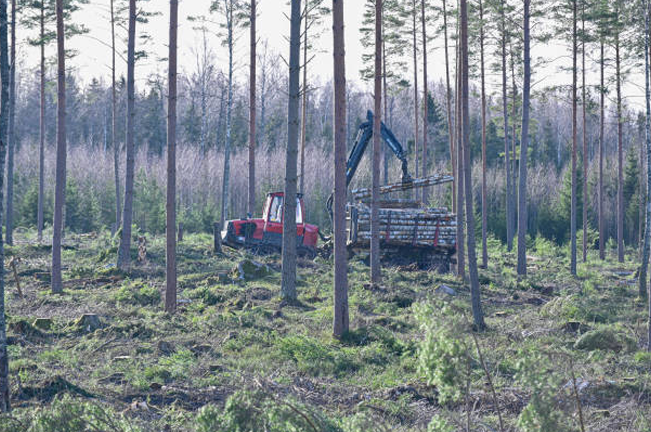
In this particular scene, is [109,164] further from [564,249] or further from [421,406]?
[421,406]

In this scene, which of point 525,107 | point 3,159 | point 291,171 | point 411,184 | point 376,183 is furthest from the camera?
point 411,184

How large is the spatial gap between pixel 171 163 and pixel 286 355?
5.54 m

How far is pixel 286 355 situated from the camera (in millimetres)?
9664

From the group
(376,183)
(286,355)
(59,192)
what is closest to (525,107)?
(376,183)

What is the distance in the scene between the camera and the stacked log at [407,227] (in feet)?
64.8

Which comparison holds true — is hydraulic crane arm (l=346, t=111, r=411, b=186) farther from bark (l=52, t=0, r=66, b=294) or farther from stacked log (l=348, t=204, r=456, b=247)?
bark (l=52, t=0, r=66, b=294)

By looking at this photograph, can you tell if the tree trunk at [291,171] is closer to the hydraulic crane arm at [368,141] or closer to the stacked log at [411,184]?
the hydraulic crane arm at [368,141]

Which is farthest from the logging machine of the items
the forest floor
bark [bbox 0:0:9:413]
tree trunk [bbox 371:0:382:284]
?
bark [bbox 0:0:9:413]

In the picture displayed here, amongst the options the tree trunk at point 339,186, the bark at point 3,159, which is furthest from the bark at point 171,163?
the bark at point 3,159

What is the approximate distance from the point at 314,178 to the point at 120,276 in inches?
1111

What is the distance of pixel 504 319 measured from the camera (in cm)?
1330

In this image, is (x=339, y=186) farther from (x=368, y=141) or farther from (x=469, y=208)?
(x=368, y=141)

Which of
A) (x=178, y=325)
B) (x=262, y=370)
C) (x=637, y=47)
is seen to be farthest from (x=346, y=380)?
(x=637, y=47)

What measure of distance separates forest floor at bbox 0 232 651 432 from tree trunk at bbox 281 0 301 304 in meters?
0.67
